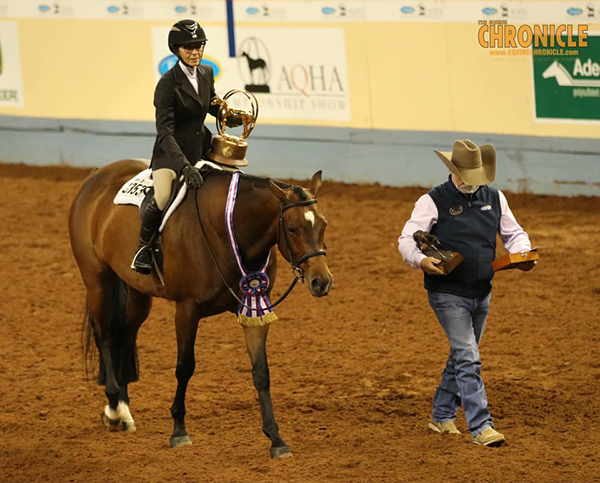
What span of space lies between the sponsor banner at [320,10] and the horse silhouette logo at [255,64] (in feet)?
1.22

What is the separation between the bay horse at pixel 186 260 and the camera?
21.9 feet

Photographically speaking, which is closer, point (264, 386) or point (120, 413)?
point (264, 386)

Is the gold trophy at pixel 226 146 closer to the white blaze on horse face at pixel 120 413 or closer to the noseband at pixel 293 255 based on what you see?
the noseband at pixel 293 255

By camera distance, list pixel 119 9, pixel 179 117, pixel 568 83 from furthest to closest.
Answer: pixel 119 9 < pixel 568 83 < pixel 179 117

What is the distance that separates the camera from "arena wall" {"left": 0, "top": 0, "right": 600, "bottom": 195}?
13.8 metres

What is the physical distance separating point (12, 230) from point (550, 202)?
282 inches

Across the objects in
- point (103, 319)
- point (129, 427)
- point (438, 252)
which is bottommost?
point (129, 427)

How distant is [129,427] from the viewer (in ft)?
25.6

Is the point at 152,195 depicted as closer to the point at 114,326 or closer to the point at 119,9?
the point at 114,326

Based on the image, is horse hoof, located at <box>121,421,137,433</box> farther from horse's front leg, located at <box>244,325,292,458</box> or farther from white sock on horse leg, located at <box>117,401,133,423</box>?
horse's front leg, located at <box>244,325,292,458</box>

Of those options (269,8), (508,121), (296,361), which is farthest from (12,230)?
(508,121)

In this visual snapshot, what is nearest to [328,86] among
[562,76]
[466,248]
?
[562,76]

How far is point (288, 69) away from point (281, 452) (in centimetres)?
908

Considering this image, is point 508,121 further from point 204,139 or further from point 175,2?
point 204,139
